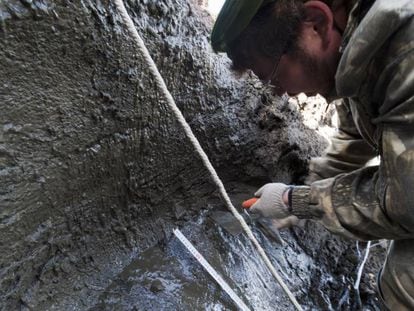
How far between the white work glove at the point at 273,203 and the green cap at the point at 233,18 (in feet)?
2.19

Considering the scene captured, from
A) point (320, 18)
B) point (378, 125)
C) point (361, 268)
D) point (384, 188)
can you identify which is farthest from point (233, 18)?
point (361, 268)

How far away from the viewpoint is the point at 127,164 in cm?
165

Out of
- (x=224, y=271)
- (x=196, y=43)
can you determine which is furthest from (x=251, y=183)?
(x=196, y=43)

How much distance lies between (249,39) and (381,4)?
0.44 m

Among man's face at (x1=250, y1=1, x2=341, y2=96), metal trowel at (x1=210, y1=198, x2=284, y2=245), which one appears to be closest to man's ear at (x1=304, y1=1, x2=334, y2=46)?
man's face at (x1=250, y1=1, x2=341, y2=96)

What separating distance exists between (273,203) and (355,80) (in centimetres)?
67

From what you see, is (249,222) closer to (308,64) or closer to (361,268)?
(361,268)

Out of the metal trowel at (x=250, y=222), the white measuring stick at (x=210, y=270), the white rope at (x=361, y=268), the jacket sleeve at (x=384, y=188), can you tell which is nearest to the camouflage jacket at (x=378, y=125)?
the jacket sleeve at (x=384, y=188)

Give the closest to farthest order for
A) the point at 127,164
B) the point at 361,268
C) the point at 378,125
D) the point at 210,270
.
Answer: the point at 378,125
the point at 127,164
the point at 210,270
the point at 361,268

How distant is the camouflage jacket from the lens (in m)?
0.93

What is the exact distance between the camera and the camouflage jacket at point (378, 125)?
93 cm

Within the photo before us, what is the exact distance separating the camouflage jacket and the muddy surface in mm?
699

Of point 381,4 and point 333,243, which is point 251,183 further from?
point 381,4

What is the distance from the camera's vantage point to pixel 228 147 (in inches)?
86.1
